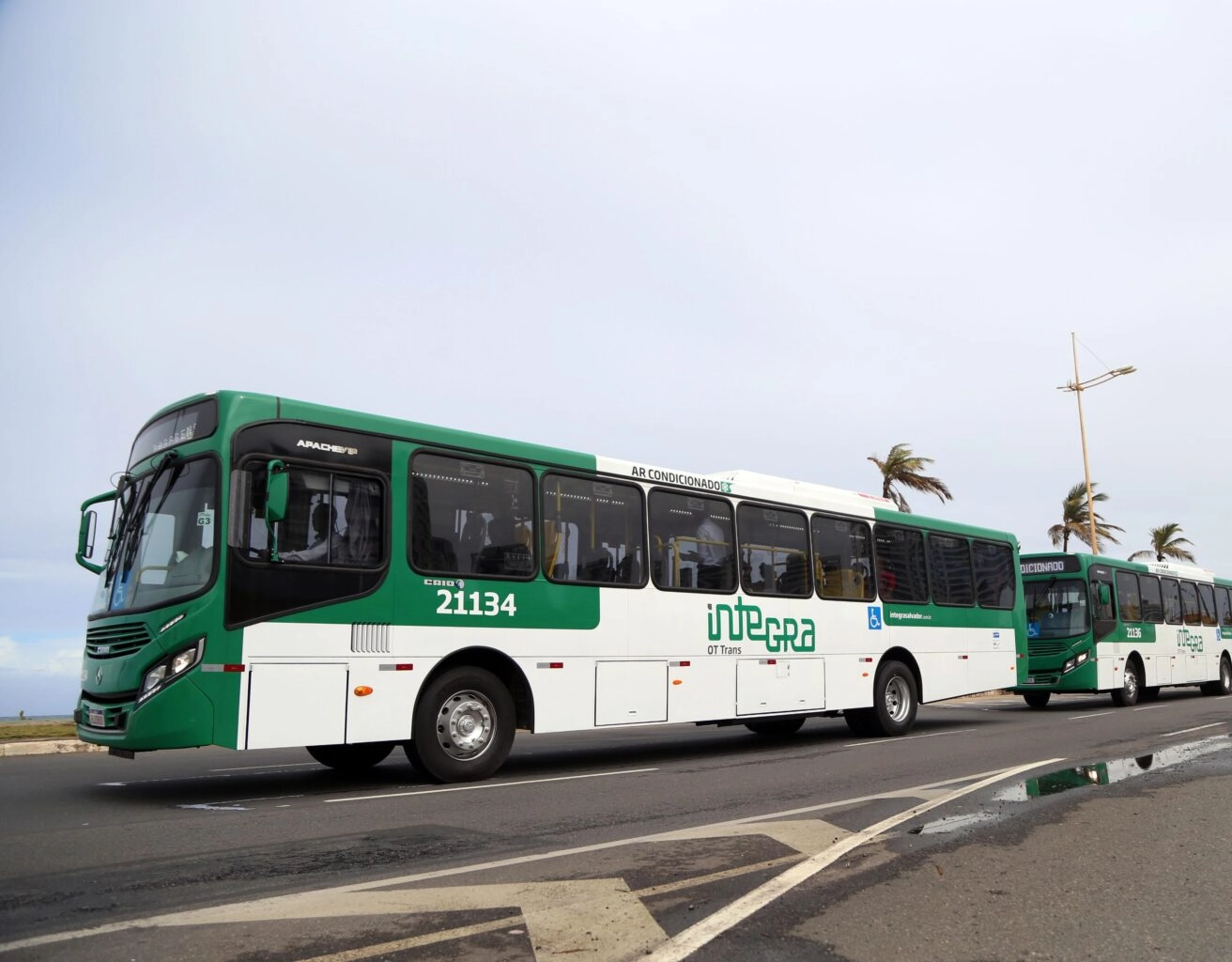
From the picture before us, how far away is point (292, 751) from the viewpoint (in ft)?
48.4

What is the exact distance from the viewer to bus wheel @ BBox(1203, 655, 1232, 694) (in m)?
27.7

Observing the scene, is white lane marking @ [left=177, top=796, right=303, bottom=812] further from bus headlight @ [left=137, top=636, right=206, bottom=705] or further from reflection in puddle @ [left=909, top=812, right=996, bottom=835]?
reflection in puddle @ [left=909, top=812, right=996, bottom=835]

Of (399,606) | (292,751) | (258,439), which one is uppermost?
(258,439)

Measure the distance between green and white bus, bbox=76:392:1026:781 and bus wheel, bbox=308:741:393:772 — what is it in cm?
3

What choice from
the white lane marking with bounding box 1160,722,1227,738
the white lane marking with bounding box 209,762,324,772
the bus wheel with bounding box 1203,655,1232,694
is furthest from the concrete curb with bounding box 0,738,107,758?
the bus wheel with bounding box 1203,655,1232,694

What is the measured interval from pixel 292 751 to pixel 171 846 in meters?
8.65

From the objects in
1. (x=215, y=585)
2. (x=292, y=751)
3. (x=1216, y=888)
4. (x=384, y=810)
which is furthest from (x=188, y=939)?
(x=292, y=751)

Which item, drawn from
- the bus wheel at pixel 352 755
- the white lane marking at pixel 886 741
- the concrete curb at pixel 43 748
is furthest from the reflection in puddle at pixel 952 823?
the concrete curb at pixel 43 748

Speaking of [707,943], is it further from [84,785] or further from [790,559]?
[790,559]

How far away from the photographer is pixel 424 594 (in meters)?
9.62

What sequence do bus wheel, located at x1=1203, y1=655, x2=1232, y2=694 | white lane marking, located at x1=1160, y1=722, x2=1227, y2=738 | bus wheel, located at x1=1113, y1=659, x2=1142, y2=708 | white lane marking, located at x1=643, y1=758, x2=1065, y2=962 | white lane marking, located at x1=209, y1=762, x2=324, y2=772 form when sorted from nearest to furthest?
1. white lane marking, located at x1=643, y1=758, x2=1065, y2=962
2. white lane marking, located at x1=209, y1=762, x2=324, y2=772
3. white lane marking, located at x1=1160, y1=722, x2=1227, y2=738
4. bus wheel, located at x1=1113, y1=659, x2=1142, y2=708
5. bus wheel, located at x1=1203, y1=655, x2=1232, y2=694

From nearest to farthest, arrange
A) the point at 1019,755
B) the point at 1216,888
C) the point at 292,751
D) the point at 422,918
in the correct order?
the point at 422,918, the point at 1216,888, the point at 1019,755, the point at 292,751

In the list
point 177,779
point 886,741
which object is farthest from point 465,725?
point 886,741

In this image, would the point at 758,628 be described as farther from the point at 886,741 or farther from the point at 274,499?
the point at 274,499
